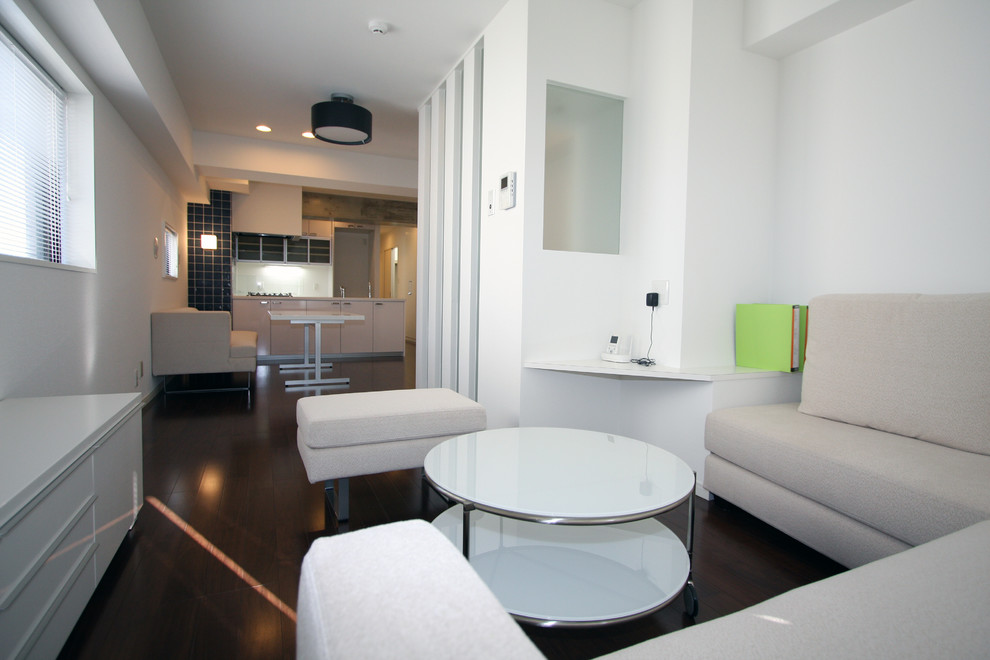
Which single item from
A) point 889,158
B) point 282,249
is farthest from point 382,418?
point 282,249

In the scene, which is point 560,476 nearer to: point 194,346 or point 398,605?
point 398,605

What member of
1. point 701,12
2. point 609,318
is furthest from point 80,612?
point 701,12

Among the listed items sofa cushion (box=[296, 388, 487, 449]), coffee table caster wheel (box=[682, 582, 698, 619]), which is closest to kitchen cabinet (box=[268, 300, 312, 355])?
sofa cushion (box=[296, 388, 487, 449])

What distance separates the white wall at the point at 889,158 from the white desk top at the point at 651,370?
2.01ft

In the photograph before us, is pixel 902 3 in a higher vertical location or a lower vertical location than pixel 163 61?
lower

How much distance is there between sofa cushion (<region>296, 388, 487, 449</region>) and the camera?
2061 mm

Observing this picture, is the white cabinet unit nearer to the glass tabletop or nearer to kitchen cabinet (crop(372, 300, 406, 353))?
the glass tabletop

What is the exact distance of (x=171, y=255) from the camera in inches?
234

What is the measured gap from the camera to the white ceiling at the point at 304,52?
10.6 feet

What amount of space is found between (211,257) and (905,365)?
27.2 feet

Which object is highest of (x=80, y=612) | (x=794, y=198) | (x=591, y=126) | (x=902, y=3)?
(x=902, y=3)

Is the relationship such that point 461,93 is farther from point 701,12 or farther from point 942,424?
point 942,424

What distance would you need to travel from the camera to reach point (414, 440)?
223 cm

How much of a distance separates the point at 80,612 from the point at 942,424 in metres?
2.86
